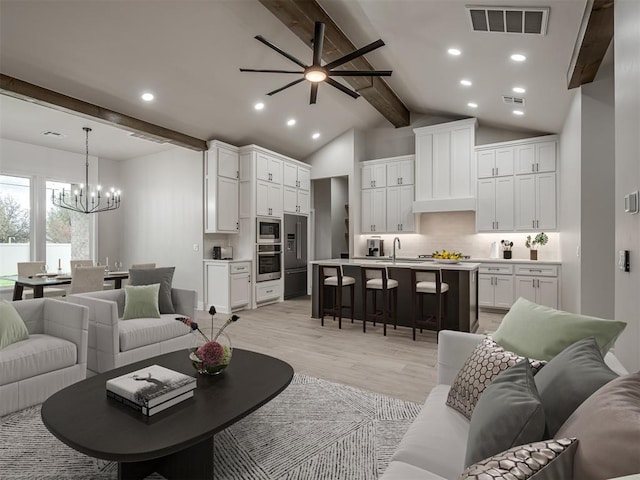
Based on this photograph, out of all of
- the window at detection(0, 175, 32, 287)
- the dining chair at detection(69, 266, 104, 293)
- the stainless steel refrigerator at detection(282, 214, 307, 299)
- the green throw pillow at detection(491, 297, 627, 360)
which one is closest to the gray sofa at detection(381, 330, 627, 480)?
the green throw pillow at detection(491, 297, 627, 360)

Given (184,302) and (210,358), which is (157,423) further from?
(184,302)

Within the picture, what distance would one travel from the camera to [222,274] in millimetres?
6328

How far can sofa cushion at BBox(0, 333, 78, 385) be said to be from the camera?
248 centimetres

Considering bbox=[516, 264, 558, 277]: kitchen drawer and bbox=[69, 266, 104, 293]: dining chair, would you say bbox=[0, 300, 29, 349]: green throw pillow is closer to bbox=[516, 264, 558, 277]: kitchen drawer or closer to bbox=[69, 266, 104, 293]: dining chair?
bbox=[69, 266, 104, 293]: dining chair

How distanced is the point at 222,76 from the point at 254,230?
8.98 ft

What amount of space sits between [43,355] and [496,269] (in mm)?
6174

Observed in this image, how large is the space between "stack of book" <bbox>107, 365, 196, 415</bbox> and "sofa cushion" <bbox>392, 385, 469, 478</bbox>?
1.18 m

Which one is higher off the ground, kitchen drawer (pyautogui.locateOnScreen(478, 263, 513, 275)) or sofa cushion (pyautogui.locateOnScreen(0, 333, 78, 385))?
kitchen drawer (pyautogui.locateOnScreen(478, 263, 513, 275))

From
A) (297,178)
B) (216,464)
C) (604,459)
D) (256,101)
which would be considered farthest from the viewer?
(297,178)

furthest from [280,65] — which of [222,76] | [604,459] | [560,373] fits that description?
[604,459]

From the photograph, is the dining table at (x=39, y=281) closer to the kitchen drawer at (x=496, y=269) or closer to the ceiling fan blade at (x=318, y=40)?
the ceiling fan blade at (x=318, y=40)

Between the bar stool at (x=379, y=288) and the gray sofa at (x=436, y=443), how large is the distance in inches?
109

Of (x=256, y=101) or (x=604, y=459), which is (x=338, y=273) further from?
(x=604, y=459)

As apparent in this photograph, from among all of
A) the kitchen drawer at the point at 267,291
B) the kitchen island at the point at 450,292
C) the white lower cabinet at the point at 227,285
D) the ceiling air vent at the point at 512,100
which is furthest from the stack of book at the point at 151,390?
the ceiling air vent at the point at 512,100
